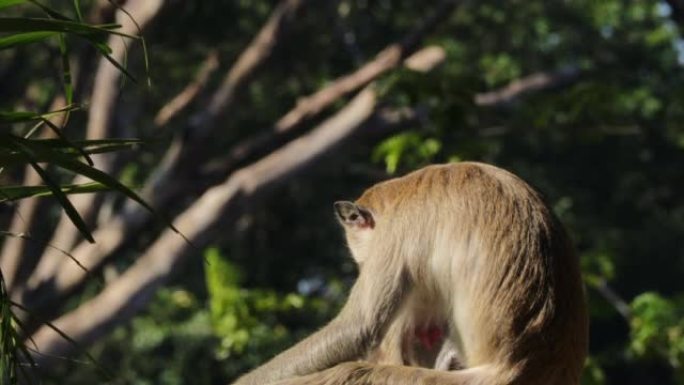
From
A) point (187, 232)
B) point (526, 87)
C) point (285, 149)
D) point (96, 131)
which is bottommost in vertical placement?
point (187, 232)

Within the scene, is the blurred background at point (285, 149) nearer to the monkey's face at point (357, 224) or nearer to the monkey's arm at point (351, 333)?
the monkey's arm at point (351, 333)

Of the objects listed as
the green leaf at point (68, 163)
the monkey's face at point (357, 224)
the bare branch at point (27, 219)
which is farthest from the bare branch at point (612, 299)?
the green leaf at point (68, 163)

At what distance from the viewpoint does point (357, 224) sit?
505 cm

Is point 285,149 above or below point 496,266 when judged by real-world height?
above

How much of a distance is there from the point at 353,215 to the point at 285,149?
748 cm

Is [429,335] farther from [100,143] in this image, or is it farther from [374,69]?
[374,69]

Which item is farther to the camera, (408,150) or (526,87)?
(526,87)

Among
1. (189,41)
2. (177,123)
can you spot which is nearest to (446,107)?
(189,41)

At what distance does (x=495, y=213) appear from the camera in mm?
4578

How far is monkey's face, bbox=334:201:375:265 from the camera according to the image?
500 centimetres

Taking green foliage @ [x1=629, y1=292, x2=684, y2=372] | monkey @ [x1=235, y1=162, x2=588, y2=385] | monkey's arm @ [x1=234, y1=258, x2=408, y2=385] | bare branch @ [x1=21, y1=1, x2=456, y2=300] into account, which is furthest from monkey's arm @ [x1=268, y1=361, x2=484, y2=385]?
bare branch @ [x1=21, y1=1, x2=456, y2=300]

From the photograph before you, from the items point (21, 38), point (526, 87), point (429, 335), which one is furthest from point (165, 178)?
point (21, 38)

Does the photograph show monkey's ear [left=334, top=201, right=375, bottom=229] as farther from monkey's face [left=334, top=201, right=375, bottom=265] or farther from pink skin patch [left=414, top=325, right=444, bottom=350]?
pink skin patch [left=414, top=325, right=444, bottom=350]

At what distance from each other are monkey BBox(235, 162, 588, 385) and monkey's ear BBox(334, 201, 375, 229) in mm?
17
